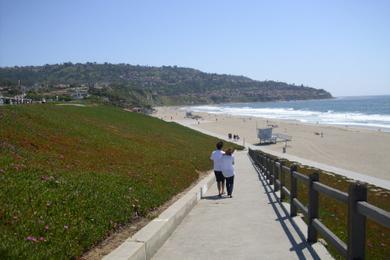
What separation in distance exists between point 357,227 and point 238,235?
11.0 feet

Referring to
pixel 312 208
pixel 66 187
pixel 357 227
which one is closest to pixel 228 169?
pixel 66 187

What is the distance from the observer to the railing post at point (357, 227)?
5.20 metres

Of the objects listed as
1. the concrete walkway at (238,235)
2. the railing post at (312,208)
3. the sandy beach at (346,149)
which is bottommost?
the sandy beach at (346,149)

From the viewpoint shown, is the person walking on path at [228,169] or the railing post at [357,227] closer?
the railing post at [357,227]

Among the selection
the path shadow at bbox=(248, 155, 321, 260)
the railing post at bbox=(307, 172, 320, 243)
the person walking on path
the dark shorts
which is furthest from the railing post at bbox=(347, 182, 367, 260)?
the dark shorts

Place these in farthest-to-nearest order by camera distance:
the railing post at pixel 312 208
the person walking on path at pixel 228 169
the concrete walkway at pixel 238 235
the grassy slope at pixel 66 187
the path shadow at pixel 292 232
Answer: the person walking on path at pixel 228 169 < the railing post at pixel 312 208 < the concrete walkway at pixel 238 235 < the path shadow at pixel 292 232 < the grassy slope at pixel 66 187

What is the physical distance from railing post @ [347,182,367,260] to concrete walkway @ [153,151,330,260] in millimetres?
1244

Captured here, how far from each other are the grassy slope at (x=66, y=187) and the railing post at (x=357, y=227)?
3.37 meters

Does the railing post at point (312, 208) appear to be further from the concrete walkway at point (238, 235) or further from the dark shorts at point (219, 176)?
the dark shorts at point (219, 176)

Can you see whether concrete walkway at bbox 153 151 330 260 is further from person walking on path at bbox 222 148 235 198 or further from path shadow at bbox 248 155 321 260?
person walking on path at bbox 222 148 235 198

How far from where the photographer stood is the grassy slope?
6168 millimetres

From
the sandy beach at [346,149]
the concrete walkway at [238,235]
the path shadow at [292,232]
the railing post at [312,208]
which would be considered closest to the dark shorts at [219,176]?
the concrete walkway at [238,235]

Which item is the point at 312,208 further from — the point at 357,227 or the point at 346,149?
the point at 346,149

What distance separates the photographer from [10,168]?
9094 mm
